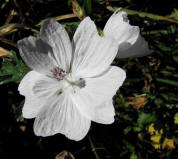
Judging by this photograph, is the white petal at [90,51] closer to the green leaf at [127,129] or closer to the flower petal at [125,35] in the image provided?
the flower petal at [125,35]

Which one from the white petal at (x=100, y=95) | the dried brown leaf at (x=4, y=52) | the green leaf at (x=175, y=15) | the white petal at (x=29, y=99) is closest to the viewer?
the white petal at (x=100, y=95)

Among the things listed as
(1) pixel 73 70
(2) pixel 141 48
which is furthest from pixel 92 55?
(2) pixel 141 48

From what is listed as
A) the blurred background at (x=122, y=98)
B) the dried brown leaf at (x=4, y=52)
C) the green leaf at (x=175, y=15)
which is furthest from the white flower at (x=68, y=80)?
the green leaf at (x=175, y=15)

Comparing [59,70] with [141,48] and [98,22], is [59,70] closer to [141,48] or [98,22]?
[141,48]

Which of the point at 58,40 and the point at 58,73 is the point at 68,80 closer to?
the point at 58,73

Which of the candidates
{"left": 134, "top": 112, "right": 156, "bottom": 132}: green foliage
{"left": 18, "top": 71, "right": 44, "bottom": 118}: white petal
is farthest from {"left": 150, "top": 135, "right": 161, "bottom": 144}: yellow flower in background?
{"left": 18, "top": 71, "right": 44, "bottom": 118}: white petal

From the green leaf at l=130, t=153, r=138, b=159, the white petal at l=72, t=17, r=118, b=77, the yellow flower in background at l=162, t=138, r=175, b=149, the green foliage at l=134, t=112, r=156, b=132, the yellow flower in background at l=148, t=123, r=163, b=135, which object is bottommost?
the green leaf at l=130, t=153, r=138, b=159

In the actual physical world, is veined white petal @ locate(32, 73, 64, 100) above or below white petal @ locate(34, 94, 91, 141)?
above

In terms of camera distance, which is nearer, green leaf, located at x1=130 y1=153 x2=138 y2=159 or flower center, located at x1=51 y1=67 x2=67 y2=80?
flower center, located at x1=51 y1=67 x2=67 y2=80

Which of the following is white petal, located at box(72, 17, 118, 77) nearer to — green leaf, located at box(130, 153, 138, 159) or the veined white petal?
the veined white petal
